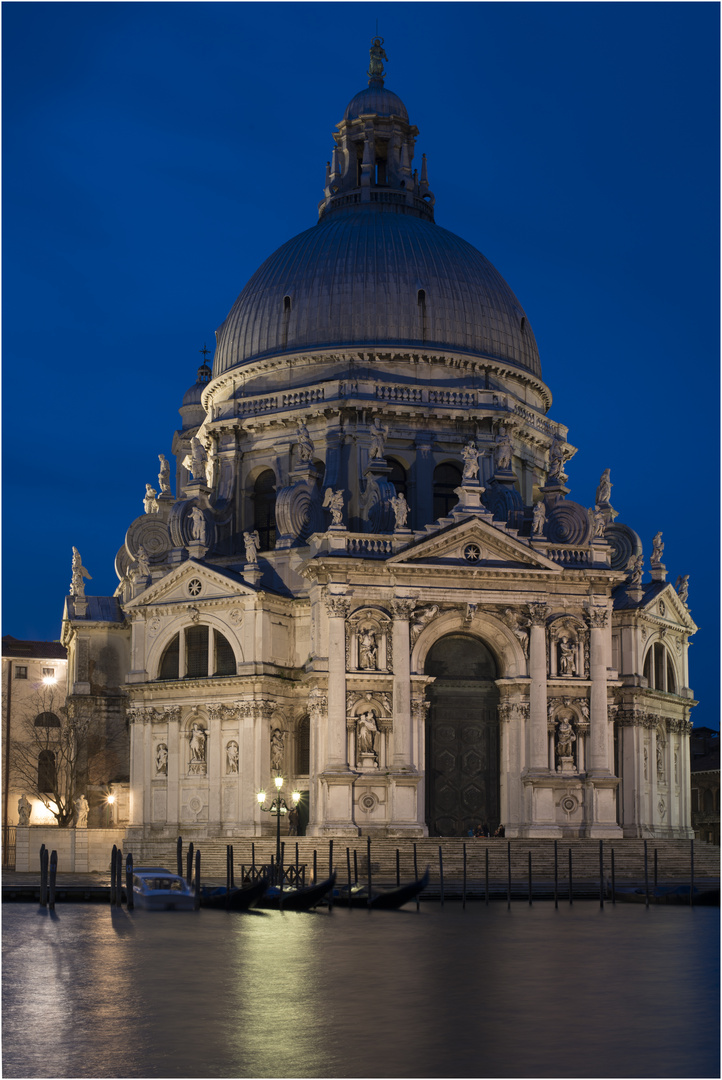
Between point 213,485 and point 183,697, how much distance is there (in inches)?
429

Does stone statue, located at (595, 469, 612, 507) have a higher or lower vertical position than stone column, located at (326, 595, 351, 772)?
higher

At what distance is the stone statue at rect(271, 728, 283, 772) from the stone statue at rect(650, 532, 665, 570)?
661 inches

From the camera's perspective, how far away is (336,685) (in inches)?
1925

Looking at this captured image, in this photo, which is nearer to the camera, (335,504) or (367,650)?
(367,650)

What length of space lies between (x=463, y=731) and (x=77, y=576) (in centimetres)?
1895

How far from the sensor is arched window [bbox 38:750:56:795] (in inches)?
2570

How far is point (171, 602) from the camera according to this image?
178ft

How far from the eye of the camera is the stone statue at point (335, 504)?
1976 inches

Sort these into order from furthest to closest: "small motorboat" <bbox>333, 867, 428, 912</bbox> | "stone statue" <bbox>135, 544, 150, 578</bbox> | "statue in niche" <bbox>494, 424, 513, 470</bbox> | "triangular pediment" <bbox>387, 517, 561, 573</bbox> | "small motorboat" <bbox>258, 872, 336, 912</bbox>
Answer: "stone statue" <bbox>135, 544, 150, 578</bbox> → "statue in niche" <bbox>494, 424, 513, 470</bbox> → "triangular pediment" <bbox>387, 517, 561, 573</bbox> → "small motorboat" <bbox>333, 867, 428, 912</bbox> → "small motorboat" <bbox>258, 872, 336, 912</bbox>

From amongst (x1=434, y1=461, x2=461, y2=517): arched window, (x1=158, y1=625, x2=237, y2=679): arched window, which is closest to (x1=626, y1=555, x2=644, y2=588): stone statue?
(x1=434, y1=461, x2=461, y2=517): arched window

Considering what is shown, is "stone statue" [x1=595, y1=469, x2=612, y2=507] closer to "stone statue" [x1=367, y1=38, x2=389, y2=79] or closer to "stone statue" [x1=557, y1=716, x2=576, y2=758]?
"stone statue" [x1=557, y1=716, x2=576, y2=758]

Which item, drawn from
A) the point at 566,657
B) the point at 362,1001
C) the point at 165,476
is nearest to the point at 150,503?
the point at 165,476

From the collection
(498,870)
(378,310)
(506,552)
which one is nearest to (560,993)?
(498,870)

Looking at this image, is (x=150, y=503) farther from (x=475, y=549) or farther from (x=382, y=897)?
(x=382, y=897)
